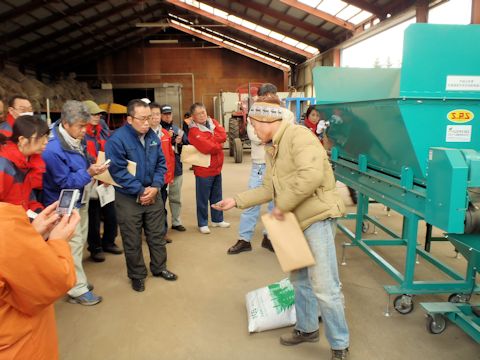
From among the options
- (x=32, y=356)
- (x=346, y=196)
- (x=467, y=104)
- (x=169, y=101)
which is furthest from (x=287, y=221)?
(x=169, y=101)

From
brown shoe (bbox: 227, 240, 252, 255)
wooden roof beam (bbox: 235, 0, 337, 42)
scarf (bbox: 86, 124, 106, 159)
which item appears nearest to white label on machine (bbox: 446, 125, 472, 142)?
brown shoe (bbox: 227, 240, 252, 255)

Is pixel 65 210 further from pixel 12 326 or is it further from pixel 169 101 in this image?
pixel 169 101

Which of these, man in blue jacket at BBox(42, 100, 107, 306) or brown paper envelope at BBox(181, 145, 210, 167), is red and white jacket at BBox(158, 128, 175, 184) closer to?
brown paper envelope at BBox(181, 145, 210, 167)

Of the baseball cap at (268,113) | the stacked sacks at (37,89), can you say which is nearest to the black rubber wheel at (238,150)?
the stacked sacks at (37,89)

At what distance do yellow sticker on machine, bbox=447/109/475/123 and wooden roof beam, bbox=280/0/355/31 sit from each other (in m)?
8.05

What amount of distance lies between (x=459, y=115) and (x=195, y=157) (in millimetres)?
2562

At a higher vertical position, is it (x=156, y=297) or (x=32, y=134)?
(x=32, y=134)

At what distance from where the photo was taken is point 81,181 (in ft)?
8.21

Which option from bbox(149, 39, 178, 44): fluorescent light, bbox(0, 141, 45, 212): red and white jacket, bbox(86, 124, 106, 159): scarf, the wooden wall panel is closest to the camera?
bbox(0, 141, 45, 212): red and white jacket

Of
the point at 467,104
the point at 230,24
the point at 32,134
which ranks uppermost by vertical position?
the point at 230,24

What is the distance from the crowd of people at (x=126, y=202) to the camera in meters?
1.04

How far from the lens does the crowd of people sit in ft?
3.40

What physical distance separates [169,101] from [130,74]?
9.25ft

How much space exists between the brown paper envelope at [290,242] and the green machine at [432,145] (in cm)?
73
